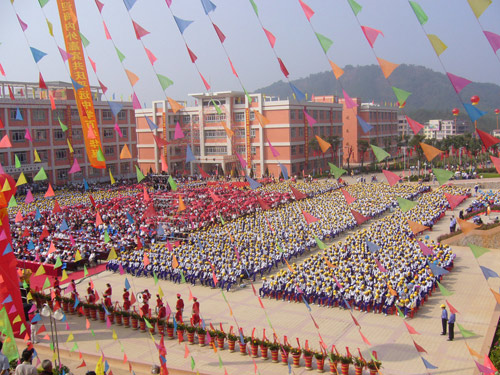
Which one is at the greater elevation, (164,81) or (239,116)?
(239,116)

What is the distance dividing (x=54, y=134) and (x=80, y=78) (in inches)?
992

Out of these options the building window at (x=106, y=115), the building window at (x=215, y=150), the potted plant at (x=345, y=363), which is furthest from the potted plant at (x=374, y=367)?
the building window at (x=106, y=115)

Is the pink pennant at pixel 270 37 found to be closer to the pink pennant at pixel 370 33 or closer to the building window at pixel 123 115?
the pink pennant at pixel 370 33

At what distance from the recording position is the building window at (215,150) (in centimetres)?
5010

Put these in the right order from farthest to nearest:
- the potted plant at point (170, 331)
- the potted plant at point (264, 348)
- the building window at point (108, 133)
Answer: the building window at point (108, 133)
the potted plant at point (170, 331)
the potted plant at point (264, 348)

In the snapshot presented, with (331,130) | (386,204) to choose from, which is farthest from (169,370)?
(331,130)

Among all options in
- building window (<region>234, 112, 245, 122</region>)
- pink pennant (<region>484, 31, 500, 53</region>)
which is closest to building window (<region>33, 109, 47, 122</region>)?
building window (<region>234, 112, 245, 122</region>)

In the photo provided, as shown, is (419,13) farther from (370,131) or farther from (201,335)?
(370,131)

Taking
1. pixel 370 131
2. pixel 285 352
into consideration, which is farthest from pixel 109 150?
pixel 285 352

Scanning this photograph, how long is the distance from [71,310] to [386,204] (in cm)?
1840

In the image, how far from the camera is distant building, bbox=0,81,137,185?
40.3 metres

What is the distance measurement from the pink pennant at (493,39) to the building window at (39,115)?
4249cm

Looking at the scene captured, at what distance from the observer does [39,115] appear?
42.5 meters

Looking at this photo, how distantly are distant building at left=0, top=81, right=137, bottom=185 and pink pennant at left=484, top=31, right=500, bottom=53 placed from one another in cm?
3822
